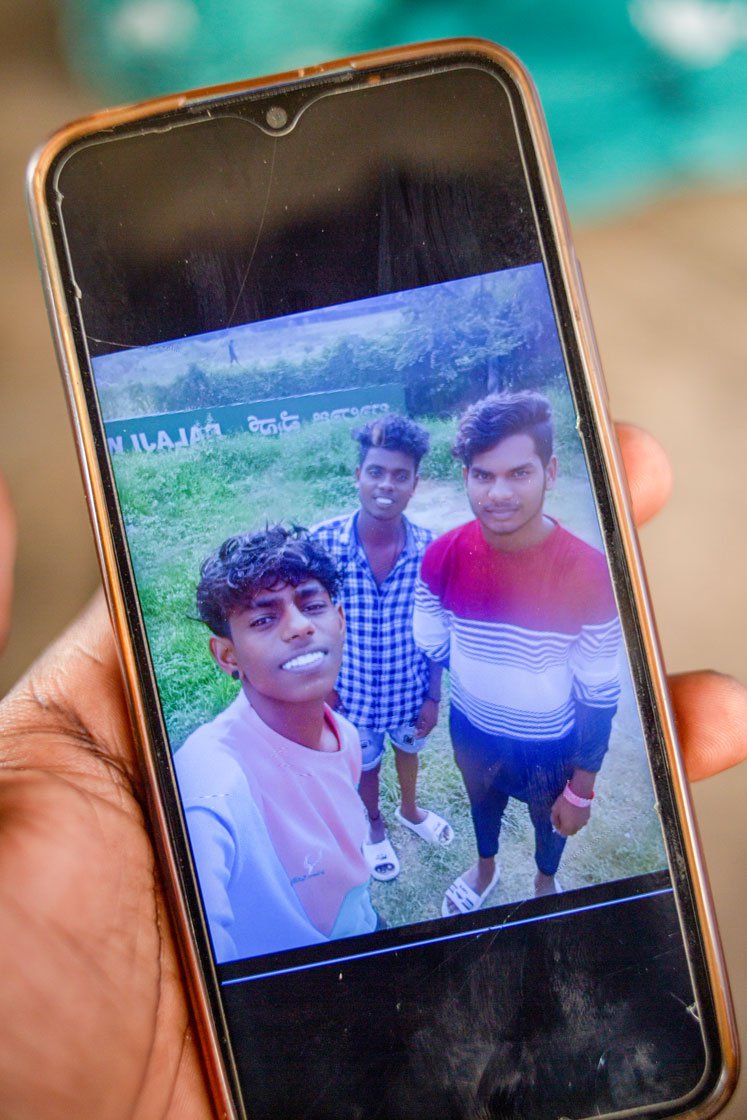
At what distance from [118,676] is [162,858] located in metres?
0.08

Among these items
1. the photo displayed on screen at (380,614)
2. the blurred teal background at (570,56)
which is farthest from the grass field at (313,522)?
the blurred teal background at (570,56)

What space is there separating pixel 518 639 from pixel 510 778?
0.05 m

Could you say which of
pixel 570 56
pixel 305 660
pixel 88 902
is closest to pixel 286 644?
pixel 305 660

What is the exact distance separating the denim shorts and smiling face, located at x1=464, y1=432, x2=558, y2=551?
0.26 ft

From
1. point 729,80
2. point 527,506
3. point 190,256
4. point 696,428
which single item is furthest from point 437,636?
point 729,80

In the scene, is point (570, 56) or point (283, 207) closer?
point (283, 207)

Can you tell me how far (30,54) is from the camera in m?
0.57

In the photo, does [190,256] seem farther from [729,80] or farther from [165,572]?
[729,80]

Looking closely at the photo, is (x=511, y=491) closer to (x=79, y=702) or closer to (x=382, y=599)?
(x=382, y=599)

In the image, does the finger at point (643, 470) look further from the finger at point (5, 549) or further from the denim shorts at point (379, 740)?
the finger at point (5, 549)

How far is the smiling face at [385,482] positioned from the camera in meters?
0.34

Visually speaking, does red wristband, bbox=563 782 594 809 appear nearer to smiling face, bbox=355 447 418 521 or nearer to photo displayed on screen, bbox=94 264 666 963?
photo displayed on screen, bbox=94 264 666 963

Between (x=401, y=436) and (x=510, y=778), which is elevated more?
(x=401, y=436)

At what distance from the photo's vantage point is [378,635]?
34 centimetres
